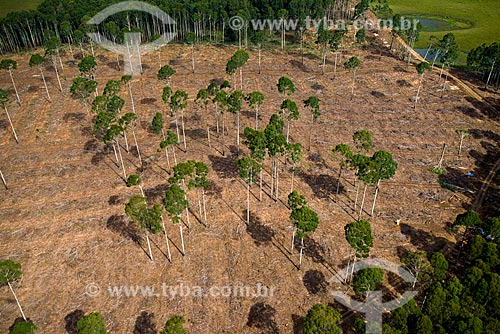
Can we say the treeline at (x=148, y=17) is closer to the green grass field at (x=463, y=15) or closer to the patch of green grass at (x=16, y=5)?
the patch of green grass at (x=16, y=5)

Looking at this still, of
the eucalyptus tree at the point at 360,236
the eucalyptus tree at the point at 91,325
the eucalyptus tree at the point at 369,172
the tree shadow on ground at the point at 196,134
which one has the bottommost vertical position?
the tree shadow on ground at the point at 196,134

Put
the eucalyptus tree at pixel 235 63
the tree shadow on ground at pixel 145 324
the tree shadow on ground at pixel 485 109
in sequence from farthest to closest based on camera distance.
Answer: the tree shadow on ground at pixel 485 109 < the eucalyptus tree at pixel 235 63 < the tree shadow on ground at pixel 145 324

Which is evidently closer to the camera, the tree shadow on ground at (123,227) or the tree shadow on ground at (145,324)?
the tree shadow on ground at (145,324)

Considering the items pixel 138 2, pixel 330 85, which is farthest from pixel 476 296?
pixel 138 2

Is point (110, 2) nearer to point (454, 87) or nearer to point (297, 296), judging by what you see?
point (454, 87)
